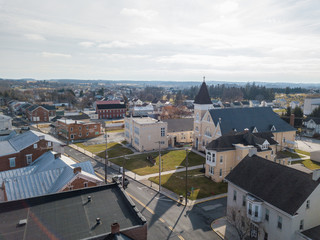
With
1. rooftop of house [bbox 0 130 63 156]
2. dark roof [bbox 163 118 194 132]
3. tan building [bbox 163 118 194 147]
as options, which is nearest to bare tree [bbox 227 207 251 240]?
rooftop of house [bbox 0 130 63 156]

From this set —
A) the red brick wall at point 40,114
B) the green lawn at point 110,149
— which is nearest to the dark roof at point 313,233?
the green lawn at point 110,149

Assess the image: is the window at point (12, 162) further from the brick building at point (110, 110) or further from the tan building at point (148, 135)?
the brick building at point (110, 110)

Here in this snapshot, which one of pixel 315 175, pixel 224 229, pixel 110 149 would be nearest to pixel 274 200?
pixel 315 175

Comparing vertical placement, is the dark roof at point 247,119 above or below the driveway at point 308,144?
above

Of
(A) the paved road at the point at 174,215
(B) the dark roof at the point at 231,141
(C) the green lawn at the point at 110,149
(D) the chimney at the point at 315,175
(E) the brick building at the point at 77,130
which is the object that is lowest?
(A) the paved road at the point at 174,215

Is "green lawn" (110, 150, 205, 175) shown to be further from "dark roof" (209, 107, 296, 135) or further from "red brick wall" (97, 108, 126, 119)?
"red brick wall" (97, 108, 126, 119)

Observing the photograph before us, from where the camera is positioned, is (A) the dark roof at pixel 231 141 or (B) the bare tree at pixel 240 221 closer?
(B) the bare tree at pixel 240 221
